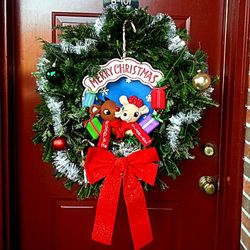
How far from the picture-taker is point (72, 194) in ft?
5.92

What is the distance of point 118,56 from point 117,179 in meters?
0.45

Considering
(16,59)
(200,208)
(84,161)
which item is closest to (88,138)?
(84,161)

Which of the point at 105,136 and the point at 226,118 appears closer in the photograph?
the point at 105,136

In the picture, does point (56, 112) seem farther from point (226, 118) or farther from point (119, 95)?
point (226, 118)

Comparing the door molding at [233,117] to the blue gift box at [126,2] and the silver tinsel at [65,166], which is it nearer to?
the blue gift box at [126,2]

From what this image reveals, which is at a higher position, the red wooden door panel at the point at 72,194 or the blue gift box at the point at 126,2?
the blue gift box at the point at 126,2

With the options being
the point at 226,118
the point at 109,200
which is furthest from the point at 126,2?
the point at 109,200

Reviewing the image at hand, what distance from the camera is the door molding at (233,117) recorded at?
1.58 meters

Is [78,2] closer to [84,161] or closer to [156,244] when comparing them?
[84,161]

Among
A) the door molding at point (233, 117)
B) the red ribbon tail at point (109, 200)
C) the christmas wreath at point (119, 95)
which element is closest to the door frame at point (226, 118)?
the door molding at point (233, 117)

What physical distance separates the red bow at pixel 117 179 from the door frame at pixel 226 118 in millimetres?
378

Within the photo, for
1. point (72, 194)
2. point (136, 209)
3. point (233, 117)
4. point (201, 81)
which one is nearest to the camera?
point (201, 81)

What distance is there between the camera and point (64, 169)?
59.5 inches

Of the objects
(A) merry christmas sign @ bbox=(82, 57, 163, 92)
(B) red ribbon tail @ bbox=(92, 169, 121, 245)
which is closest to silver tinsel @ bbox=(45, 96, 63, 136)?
(A) merry christmas sign @ bbox=(82, 57, 163, 92)
